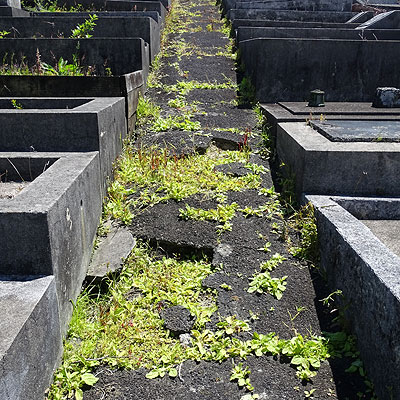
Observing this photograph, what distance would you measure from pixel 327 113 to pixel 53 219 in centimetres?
419

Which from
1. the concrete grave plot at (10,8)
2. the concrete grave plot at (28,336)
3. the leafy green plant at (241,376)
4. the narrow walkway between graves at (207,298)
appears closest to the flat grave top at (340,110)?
the narrow walkway between graves at (207,298)

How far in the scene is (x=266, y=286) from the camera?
3041 millimetres

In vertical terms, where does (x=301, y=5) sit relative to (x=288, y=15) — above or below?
above

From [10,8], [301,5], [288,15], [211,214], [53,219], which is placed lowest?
[211,214]

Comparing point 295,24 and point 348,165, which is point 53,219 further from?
point 295,24

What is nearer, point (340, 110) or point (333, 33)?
point (340, 110)

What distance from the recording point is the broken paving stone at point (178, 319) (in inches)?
106

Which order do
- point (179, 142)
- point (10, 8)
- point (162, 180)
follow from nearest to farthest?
point (162, 180), point (179, 142), point (10, 8)

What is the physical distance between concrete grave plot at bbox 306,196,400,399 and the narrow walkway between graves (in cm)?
15

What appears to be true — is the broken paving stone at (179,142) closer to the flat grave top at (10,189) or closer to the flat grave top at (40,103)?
the flat grave top at (40,103)

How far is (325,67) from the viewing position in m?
6.67

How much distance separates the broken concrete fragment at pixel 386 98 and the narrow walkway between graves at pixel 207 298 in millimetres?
1887

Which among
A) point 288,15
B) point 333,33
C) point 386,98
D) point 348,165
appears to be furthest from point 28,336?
point 288,15

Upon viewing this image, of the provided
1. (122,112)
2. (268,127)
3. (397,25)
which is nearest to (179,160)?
(122,112)
